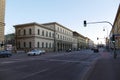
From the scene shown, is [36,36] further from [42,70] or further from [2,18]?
[42,70]

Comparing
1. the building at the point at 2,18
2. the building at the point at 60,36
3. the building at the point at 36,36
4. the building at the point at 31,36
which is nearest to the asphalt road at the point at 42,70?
the building at the point at 2,18

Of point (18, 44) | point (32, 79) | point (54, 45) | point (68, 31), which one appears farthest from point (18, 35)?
point (32, 79)

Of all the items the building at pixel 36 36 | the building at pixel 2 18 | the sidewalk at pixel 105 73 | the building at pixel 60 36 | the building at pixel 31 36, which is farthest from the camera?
the building at pixel 60 36

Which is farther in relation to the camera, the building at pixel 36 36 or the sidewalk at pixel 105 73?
the building at pixel 36 36

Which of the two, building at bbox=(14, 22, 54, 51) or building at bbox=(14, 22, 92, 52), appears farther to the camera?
building at bbox=(14, 22, 92, 52)

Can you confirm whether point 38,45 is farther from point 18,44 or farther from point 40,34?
point 18,44

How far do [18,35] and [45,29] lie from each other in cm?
1093

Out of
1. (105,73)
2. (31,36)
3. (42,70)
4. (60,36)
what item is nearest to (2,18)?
(31,36)

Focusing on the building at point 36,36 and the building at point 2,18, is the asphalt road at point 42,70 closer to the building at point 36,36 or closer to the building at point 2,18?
the building at point 2,18

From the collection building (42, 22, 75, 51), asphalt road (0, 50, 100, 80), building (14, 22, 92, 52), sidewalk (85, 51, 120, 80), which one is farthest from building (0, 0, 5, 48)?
sidewalk (85, 51, 120, 80)

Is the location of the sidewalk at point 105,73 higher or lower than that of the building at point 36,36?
lower

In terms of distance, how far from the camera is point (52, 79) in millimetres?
9227

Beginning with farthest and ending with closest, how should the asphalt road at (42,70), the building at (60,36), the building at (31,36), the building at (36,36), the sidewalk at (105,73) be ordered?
the building at (60,36) < the building at (36,36) < the building at (31,36) < the asphalt road at (42,70) < the sidewalk at (105,73)

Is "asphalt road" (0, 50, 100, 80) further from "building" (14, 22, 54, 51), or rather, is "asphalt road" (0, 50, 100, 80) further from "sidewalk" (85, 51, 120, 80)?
"building" (14, 22, 54, 51)
